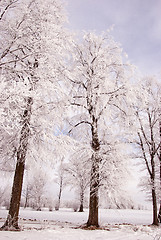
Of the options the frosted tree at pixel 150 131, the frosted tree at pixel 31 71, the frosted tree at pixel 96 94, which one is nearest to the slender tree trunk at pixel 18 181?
the frosted tree at pixel 31 71

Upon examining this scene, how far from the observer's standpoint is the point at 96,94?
891 cm

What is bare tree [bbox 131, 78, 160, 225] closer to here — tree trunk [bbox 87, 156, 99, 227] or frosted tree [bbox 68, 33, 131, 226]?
frosted tree [bbox 68, 33, 131, 226]

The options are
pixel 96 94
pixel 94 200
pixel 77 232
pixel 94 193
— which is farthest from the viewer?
pixel 96 94

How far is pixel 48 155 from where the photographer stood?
6367 mm

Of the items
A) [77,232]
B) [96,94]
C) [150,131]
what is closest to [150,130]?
[150,131]

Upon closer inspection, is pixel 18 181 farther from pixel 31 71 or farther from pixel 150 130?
pixel 150 130

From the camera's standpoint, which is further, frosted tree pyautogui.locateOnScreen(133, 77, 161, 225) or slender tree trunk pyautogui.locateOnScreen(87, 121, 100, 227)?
frosted tree pyautogui.locateOnScreen(133, 77, 161, 225)

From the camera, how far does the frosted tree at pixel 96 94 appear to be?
330 inches

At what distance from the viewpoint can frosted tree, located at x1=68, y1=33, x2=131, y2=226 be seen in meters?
8.38

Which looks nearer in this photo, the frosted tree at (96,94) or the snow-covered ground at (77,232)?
the snow-covered ground at (77,232)

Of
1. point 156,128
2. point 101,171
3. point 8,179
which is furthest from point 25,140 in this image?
point 156,128

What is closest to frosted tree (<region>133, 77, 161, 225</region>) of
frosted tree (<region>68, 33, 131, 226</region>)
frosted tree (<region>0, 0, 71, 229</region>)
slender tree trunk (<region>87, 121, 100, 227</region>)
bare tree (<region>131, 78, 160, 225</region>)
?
bare tree (<region>131, 78, 160, 225</region>)

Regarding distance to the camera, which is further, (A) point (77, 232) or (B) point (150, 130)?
(B) point (150, 130)

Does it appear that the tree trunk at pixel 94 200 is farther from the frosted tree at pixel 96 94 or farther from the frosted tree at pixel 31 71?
the frosted tree at pixel 31 71
